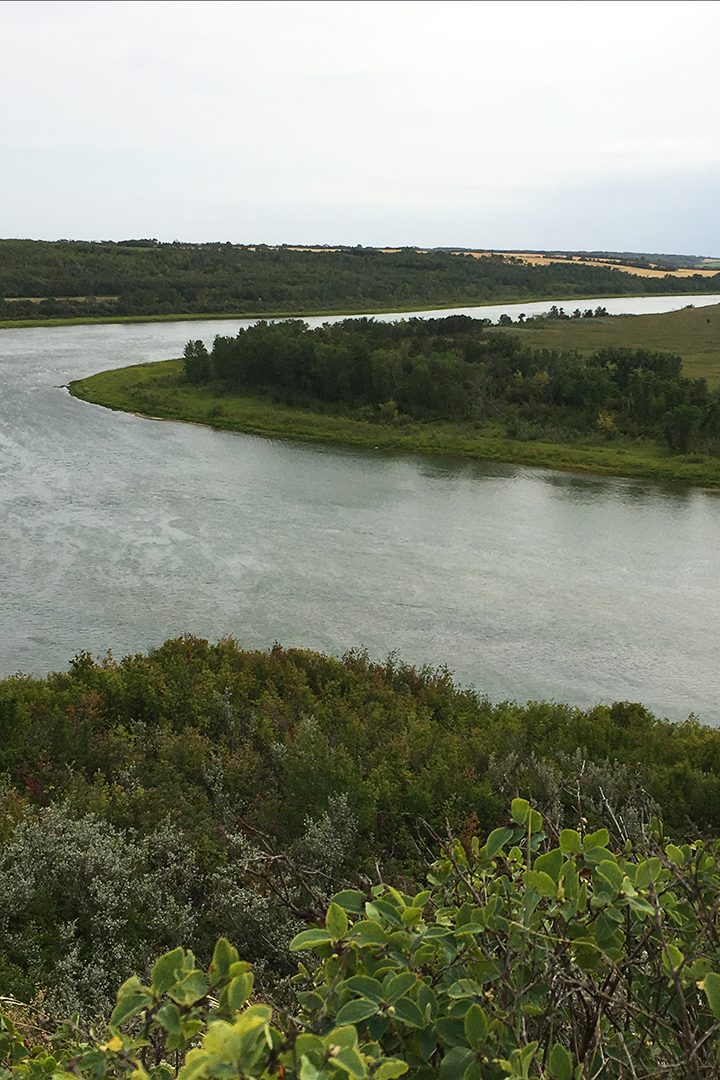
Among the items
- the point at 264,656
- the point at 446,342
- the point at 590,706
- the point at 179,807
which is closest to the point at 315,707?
the point at 264,656

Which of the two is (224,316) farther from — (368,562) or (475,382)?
(368,562)

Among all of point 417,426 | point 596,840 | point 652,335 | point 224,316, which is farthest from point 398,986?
point 224,316

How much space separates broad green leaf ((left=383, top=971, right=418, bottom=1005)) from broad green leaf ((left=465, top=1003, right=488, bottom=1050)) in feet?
0.47

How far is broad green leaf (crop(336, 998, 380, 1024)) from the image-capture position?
1.62 metres

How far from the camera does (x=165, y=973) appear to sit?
5.58ft

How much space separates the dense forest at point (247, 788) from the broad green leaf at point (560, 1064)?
224 centimetres

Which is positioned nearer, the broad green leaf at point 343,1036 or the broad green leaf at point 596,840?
the broad green leaf at point 343,1036

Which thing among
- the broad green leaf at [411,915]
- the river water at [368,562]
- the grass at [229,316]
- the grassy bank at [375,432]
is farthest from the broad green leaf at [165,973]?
the grass at [229,316]

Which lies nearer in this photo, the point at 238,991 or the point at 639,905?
the point at 238,991

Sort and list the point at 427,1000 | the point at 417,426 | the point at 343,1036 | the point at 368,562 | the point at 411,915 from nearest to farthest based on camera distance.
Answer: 1. the point at 343,1036
2. the point at 427,1000
3. the point at 411,915
4. the point at 368,562
5. the point at 417,426

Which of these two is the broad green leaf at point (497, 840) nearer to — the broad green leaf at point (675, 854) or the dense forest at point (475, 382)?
the broad green leaf at point (675, 854)

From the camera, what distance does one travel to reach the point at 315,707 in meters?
9.43

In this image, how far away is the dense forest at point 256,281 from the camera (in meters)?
70.5

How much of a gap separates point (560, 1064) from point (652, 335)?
4936cm
